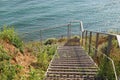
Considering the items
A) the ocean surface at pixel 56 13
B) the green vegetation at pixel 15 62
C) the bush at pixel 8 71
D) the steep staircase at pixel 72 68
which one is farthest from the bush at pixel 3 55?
the ocean surface at pixel 56 13

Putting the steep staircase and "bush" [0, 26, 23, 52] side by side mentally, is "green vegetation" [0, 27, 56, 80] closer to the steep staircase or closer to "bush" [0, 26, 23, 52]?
"bush" [0, 26, 23, 52]

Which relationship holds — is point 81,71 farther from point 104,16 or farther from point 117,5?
point 117,5

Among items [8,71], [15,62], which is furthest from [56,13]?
[8,71]

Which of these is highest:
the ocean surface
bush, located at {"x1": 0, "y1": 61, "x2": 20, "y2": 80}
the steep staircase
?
bush, located at {"x1": 0, "y1": 61, "x2": 20, "y2": 80}

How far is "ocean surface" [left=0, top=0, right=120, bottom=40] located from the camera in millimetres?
33406

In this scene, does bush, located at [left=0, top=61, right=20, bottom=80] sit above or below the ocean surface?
above

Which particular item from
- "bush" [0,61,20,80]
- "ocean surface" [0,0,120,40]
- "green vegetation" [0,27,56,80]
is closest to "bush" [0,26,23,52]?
"green vegetation" [0,27,56,80]

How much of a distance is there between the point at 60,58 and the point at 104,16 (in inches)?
1046

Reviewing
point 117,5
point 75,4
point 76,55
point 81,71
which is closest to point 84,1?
point 75,4

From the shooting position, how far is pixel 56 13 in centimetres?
3838

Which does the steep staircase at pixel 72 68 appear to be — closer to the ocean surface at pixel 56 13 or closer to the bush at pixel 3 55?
the bush at pixel 3 55

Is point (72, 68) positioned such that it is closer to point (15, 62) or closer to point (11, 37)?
point (15, 62)

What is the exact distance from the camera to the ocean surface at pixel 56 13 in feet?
110

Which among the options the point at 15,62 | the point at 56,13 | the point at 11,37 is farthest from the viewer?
the point at 56,13
